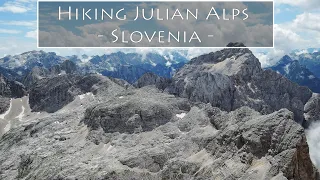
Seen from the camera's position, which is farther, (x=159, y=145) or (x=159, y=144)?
(x=159, y=144)

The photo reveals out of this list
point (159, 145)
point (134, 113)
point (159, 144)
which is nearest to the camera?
point (159, 145)

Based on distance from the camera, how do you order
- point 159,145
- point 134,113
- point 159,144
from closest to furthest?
point 159,145 < point 159,144 < point 134,113

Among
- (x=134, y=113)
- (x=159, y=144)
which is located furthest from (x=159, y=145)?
(x=134, y=113)

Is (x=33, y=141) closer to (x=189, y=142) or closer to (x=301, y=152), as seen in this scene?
(x=189, y=142)

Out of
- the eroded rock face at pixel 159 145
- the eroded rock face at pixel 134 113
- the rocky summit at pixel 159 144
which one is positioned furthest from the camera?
the eroded rock face at pixel 134 113

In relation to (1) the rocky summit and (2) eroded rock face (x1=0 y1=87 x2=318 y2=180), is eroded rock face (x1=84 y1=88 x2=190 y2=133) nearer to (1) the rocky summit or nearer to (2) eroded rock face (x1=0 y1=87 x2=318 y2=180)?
(1) the rocky summit

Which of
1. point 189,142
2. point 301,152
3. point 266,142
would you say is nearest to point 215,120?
point 189,142

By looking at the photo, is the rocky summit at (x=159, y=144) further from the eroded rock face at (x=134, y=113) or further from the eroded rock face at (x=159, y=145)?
the eroded rock face at (x=159, y=145)

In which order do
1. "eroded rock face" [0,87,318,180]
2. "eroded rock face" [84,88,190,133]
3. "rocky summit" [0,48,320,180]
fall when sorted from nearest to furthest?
"rocky summit" [0,48,320,180] < "eroded rock face" [0,87,318,180] < "eroded rock face" [84,88,190,133]

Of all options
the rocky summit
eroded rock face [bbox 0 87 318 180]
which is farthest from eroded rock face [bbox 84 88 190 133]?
eroded rock face [bbox 0 87 318 180]

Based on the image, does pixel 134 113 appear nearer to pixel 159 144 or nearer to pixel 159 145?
pixel 159 144

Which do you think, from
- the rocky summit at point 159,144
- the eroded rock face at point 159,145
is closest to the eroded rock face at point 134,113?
the rocky summit at point 159,144
